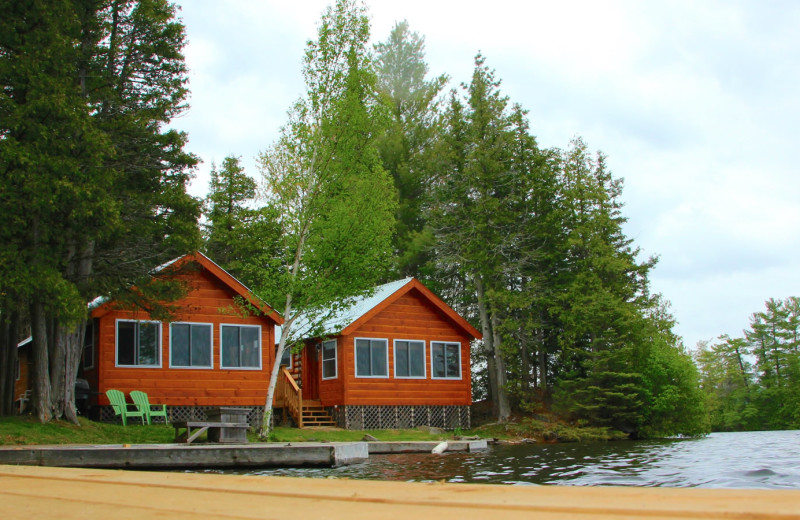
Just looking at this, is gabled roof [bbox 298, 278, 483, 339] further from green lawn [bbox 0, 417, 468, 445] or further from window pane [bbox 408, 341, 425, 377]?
green lawn [bbox 0, 417, 468, 445]

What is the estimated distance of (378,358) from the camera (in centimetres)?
2494

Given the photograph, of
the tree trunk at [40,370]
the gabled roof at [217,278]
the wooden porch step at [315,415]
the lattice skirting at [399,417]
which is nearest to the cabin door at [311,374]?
the wooden porch step at [315,415]

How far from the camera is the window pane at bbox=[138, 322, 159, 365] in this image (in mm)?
20672

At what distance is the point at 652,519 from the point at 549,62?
1372 centimetres

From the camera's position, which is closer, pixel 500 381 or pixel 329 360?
pixel 329 360

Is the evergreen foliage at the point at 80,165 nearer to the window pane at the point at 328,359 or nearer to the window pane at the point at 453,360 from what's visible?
the window pane at the point at 328,359

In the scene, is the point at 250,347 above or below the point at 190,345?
below

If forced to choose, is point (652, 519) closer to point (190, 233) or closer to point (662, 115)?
point (662, 115)

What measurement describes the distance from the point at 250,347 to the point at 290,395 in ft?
7.74

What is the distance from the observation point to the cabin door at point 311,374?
26.0 meters

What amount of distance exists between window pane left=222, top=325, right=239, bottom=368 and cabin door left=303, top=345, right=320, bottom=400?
4391 millimetres

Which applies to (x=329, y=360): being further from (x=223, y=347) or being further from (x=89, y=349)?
(x=89, y=349)

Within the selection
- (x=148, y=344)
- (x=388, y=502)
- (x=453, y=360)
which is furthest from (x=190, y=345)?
(x=388, y=502)

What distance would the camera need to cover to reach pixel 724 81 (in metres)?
14.5
